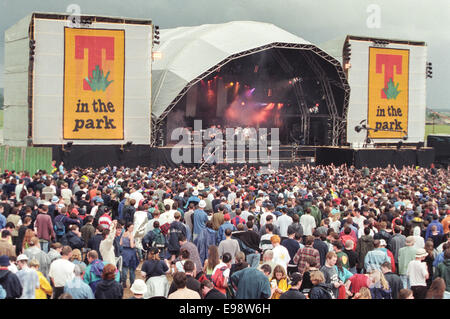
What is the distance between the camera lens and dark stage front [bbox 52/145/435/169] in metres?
A: 26.4

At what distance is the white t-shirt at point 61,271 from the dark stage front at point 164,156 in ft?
64.8

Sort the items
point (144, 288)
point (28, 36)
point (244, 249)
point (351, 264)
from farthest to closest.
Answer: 1. point (28, 36)
2. point (244, 249)
3. point (351, 264)
4. point (144, 288)

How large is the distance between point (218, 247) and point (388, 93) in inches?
1099

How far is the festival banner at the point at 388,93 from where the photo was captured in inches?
1315

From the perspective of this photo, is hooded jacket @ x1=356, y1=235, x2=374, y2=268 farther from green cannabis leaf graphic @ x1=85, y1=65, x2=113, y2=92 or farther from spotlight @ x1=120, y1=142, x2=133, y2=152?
green cannabis leaf graphic @ x1=85, y1=65, x2=113, y2=92

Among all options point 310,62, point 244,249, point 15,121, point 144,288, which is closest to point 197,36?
point 310,62

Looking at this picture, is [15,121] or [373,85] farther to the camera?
[373,85]

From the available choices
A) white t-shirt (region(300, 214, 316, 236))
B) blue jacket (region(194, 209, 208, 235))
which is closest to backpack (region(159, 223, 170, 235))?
blue jacket (region(194, 209, 208, 235))

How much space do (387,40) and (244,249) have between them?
28179 millimetres

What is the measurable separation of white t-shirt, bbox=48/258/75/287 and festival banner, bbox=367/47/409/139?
28.6 m

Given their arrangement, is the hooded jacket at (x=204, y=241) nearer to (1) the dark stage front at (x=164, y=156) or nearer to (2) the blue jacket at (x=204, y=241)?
(2) the blue jacket at (x=204, y=241)

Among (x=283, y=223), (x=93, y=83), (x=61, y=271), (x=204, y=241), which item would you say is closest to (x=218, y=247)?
(x=204, y=241)

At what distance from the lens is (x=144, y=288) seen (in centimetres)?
608
